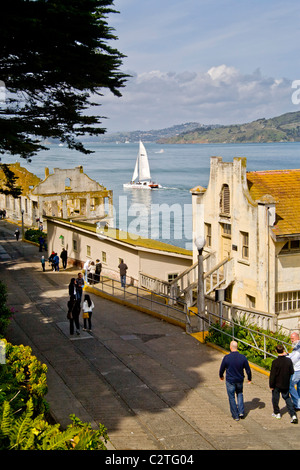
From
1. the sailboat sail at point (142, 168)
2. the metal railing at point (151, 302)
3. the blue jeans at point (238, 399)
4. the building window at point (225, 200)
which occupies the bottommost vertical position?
the metal railing at point (151, 302)

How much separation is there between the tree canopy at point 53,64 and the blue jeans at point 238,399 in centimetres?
969

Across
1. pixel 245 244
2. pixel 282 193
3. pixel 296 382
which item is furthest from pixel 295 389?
pixel 282 193

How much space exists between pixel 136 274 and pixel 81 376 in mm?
15281

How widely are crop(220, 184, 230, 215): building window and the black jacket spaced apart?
15762mm

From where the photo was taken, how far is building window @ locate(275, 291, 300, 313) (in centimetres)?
2371

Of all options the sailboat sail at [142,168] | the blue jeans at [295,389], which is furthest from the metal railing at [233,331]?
the sailboat sail at [142,168]

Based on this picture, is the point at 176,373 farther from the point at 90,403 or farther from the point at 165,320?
the point at 165,320

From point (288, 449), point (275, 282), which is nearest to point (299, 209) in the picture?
point (275, 282)

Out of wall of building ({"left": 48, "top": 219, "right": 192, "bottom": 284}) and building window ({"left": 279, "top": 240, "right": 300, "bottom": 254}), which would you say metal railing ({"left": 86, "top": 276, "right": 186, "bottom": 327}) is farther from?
building window ({"left": 279, "top": 240, "right": 300, "bottom": 254})

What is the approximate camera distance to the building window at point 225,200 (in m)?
25.7

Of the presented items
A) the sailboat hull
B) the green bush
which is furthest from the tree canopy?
the sailboat hull

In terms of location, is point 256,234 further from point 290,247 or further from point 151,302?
point 151,302

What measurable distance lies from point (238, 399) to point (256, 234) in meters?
13.7

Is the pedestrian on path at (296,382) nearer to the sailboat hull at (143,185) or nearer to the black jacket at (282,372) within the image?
the black jacket at (282,372)
